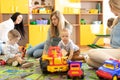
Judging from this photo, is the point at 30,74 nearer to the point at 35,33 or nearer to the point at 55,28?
the point at 55,28

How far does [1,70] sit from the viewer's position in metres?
2.45

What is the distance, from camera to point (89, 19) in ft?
17.8

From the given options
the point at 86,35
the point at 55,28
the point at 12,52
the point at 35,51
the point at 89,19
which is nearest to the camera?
the point at 12,52

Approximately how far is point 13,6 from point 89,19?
1.80 m

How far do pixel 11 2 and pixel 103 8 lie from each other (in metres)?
2.08

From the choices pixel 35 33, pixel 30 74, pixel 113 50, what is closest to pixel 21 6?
pixel 35 33

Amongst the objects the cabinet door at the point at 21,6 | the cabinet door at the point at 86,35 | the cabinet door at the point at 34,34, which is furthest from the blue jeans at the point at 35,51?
the cabinet door at the point at 86,35

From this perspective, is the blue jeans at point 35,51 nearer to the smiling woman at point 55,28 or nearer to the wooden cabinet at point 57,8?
the smiling woman at point 55,28

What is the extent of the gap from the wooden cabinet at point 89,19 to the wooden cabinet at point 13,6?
49.7 inches

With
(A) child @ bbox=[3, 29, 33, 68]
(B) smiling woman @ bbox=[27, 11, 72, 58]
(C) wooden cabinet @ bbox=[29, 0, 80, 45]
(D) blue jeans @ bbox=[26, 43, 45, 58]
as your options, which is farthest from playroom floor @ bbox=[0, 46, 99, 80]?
(C) wooden cabinet @ bbox=[29, 0, 80, 45]

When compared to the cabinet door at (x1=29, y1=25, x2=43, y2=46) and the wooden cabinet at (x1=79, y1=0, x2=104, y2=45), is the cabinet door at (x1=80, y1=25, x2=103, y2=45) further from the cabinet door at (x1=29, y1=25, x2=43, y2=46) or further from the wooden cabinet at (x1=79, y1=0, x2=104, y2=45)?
the cabinet door at (x1=29, y1=25, x2=43, y2=46)

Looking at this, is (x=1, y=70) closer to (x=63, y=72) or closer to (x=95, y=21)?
(x=63, y=72)

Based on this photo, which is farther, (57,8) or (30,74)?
(57,8)

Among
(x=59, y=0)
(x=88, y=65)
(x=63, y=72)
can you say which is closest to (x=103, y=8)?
(x=59, y=0)
